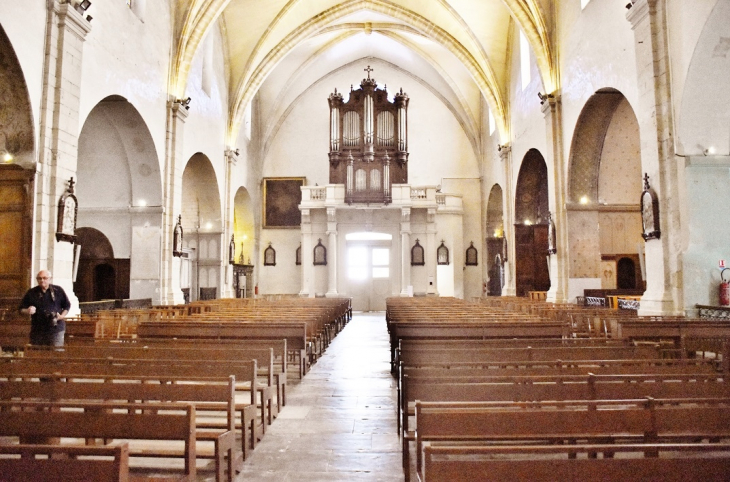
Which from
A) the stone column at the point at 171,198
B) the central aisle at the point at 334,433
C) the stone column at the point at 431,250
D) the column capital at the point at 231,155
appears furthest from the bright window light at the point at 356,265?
the central aisle at the point at 334,433

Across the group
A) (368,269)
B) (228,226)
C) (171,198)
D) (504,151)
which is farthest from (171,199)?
(504,151)

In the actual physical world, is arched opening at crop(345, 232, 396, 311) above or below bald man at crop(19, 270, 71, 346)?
above

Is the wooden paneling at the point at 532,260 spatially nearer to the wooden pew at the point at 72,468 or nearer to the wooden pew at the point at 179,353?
the wooden pew at the point at 179,353

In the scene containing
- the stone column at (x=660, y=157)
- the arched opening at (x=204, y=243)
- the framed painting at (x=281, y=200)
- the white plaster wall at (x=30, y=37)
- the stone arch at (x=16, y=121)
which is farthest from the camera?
the framed painting at (x=281, y=200)

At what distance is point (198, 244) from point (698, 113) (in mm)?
17377

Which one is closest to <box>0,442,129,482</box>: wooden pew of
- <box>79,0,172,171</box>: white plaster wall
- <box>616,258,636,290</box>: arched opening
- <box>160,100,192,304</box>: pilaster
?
<box>79,0,172,171</box>: white plaster wall

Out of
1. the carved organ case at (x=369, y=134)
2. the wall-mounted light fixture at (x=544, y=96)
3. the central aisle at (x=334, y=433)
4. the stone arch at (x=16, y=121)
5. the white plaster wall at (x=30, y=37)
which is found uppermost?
the carved organ case at (x=369, y=134)

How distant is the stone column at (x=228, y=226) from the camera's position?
845 inches

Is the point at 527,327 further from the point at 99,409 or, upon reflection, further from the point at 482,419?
the point at 99,409

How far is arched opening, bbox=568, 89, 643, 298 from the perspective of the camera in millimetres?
15109

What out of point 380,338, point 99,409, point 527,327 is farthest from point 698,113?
point 99,409

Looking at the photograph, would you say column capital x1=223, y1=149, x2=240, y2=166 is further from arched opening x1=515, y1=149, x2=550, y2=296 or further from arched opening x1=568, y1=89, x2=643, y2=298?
arched opening x1=568, y1=89, x2=643, y2=298

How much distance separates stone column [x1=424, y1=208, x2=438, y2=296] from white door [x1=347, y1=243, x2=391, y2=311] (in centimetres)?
182

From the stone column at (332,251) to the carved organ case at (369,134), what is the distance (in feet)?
6.86
